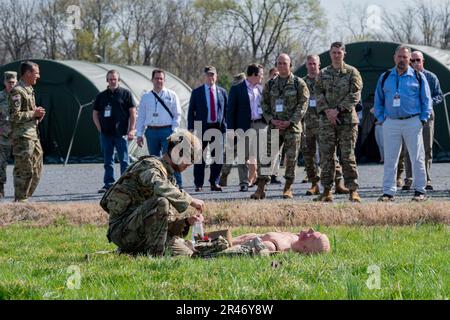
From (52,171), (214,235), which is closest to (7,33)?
(52,171)

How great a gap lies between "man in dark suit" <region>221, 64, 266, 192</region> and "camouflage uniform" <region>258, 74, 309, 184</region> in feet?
5.73

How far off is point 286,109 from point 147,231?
20.7 ft

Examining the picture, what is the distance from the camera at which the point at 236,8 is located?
204ft

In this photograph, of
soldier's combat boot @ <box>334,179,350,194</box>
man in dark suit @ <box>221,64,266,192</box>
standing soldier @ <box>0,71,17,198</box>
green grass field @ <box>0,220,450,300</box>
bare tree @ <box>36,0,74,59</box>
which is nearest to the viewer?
green grass field @ <box>0,220,450,300</box>

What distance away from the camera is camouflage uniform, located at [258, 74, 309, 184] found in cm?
1373

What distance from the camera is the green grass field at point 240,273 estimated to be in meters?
5.88

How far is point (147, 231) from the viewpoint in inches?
311

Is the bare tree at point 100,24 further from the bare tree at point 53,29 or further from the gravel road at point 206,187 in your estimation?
the gravel road at point 206,187

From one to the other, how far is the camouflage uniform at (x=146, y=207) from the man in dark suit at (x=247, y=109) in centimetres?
769

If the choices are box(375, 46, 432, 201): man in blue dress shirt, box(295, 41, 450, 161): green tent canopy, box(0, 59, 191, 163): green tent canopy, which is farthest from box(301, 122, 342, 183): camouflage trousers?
box(0, 59, 191, 163): green tent canopy

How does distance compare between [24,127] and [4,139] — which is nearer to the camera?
[24,127]

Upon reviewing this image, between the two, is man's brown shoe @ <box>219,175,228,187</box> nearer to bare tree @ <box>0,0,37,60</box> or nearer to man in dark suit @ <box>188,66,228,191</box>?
man in dark suit @ <box>188,66,228,191</box>

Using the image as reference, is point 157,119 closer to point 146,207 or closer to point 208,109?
point 208,109

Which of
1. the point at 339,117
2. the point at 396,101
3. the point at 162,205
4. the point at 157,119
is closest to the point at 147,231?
the point at 162,205
